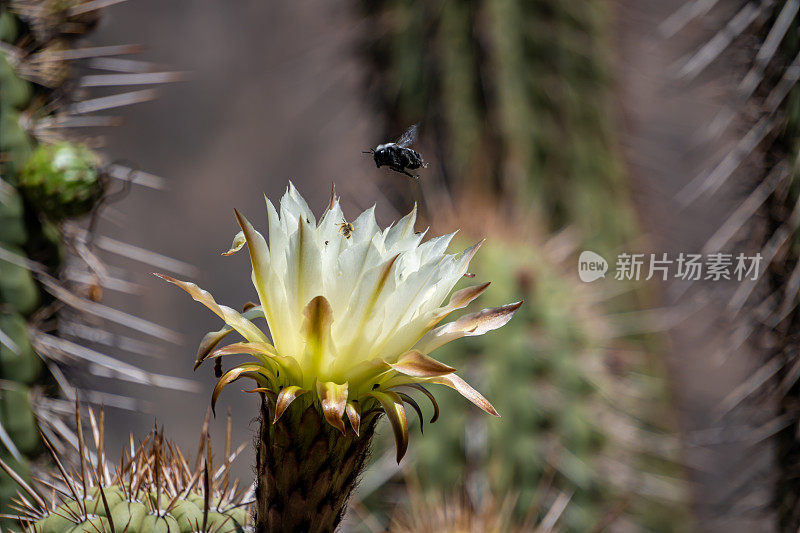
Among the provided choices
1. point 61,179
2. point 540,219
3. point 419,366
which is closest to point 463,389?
point 419,366

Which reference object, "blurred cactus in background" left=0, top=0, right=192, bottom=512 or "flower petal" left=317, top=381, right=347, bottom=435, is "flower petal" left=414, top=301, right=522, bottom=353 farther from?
"blurred cactus in background" left=0, top=0, right=192, bottom=512

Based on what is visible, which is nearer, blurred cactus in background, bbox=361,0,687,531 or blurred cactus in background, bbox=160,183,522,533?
blurred cactus in background, bbox=160,183,522,533

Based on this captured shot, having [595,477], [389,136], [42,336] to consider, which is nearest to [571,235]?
[389,136]

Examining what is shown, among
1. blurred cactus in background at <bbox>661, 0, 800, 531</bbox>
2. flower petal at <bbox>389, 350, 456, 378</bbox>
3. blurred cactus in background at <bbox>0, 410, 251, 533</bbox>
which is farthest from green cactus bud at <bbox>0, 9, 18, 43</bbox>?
blurred cactus in background at <bbox>661, 0, 800, 531</bbox>

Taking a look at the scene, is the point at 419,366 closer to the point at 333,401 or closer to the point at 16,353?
the point at 333,401

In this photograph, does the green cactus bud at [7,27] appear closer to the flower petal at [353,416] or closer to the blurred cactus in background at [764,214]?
the flower petal at [353,416]
